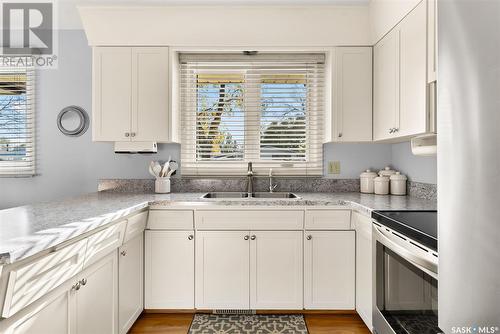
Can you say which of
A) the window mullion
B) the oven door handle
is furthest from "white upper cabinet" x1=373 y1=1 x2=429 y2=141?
the window mullion

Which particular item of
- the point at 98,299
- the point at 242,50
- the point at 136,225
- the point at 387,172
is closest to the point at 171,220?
the point at 136,225

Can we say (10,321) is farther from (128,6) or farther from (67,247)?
(128,6)

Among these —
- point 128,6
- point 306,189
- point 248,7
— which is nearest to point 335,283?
point 306,189

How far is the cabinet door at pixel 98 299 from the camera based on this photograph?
1.46m

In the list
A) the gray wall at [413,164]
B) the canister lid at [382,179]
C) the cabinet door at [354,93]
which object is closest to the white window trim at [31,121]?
the cabinet door at [354,93]

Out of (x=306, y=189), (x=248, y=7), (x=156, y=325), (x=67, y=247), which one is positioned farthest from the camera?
(x=306, y=189)

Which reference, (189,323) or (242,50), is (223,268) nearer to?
(189,323)

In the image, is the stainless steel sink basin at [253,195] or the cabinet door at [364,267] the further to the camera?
the stainless steel sink basin at [253,195]

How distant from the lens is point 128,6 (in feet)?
8.30

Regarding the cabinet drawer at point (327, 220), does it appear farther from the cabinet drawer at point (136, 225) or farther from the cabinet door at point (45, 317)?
the cabinet door at point (45, 317)

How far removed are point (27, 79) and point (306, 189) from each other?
2.86 metres

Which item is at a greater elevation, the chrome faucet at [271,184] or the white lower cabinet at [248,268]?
the chrome faucet at [271,184]

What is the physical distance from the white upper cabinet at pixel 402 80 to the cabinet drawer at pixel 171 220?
5.33 feet

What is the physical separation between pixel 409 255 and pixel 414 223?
21cm
